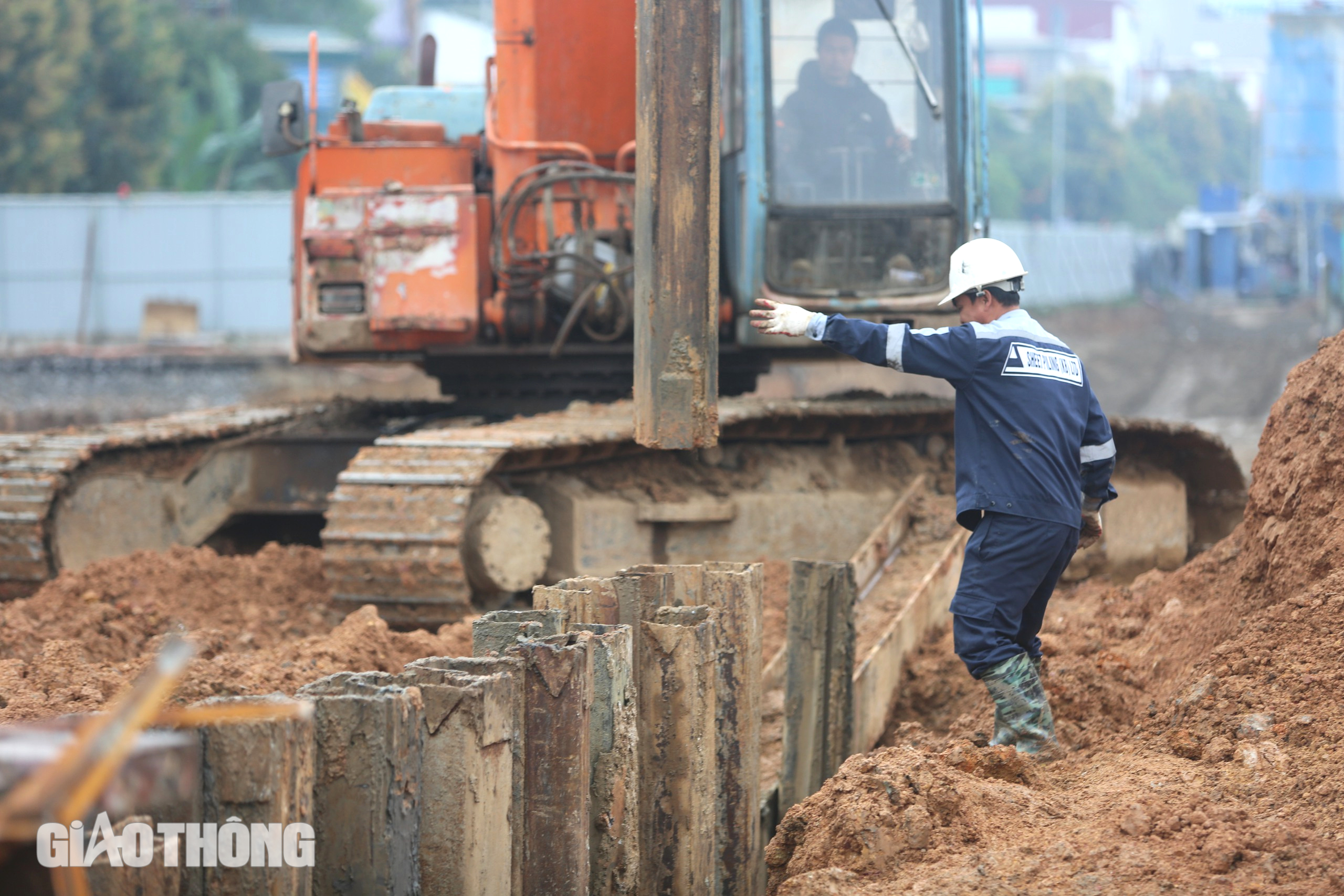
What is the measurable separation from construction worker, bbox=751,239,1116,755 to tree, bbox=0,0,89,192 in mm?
25218

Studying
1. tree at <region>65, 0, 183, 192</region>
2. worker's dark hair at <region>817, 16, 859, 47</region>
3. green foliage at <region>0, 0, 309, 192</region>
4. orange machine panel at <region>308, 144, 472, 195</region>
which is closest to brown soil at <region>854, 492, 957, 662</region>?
worker's dark hair at <region>817, 16, 859, 47</region>

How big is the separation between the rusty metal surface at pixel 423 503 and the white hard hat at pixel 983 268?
240cm

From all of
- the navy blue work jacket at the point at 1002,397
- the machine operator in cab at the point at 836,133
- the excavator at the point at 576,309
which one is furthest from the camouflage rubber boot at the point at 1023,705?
the machine operator in cab at the point at 836,133

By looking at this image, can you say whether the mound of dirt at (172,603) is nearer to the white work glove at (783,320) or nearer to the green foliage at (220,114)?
the white work glove at (783,320)

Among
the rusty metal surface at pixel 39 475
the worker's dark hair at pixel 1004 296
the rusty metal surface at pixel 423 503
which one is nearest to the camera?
the worker's dark hair at pixel 1004 296

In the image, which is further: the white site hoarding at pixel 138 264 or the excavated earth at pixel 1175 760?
the white site hoarding at pixel 138 264

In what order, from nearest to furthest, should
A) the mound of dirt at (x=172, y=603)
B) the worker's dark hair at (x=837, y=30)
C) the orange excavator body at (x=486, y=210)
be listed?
the mound of dirt at (x=172, y=603)
the worker's dark hair at (x=837, y=30)
the orange excavator body at (x=486, y=210)

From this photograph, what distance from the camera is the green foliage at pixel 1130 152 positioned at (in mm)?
57469

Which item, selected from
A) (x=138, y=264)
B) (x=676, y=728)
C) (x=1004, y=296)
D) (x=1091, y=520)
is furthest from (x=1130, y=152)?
(x=676, y=728)

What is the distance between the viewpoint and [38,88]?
26078 mm

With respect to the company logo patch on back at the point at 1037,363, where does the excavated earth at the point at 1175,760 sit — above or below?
below

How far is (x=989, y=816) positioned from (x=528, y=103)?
468 centimetres

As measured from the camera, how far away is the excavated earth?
3125mm

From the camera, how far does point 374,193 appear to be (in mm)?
7137
